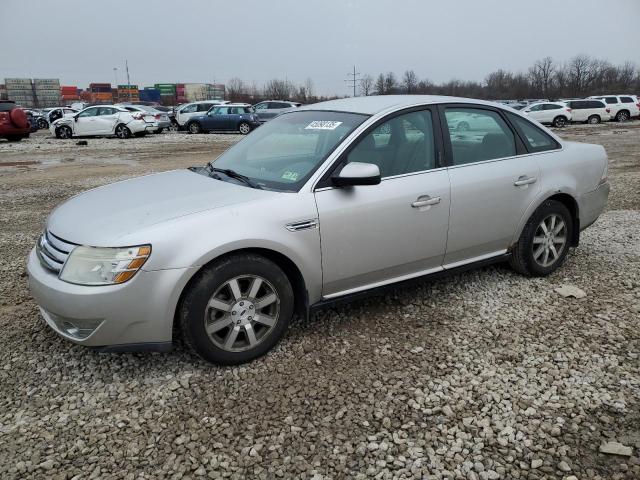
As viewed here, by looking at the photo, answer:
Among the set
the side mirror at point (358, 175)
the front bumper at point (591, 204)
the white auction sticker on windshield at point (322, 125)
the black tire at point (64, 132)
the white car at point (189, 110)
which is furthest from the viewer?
the white car at point (189, 110)

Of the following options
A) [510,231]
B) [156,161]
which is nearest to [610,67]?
[156,161]

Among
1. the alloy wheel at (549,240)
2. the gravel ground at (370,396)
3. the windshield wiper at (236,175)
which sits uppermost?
the windshield wiper at (236,175)

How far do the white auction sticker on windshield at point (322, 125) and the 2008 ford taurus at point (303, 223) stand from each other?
1 centimetres

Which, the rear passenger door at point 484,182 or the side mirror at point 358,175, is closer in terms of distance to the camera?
the side mirror at point 358,175

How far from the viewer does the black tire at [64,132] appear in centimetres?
2272

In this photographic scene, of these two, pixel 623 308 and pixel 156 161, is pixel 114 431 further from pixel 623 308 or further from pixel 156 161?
pixel 156 161

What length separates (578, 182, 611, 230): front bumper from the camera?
447 centimetres

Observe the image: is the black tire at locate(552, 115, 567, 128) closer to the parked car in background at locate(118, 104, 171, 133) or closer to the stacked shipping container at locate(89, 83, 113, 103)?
the parked car in background at locate(118, 104, 171, 133)

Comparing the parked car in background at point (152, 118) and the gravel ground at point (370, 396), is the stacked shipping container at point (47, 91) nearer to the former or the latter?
the parked car in background at point (152, 118)

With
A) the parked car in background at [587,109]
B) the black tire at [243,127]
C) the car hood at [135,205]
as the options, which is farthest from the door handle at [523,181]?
the parked car in background at [587,109]

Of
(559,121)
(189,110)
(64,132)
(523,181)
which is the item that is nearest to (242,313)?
(523,181)

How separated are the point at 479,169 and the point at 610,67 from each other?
94808mm

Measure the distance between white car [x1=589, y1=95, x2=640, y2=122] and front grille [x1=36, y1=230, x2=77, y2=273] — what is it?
108 ft

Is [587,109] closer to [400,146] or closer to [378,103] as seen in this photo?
[378,103]
